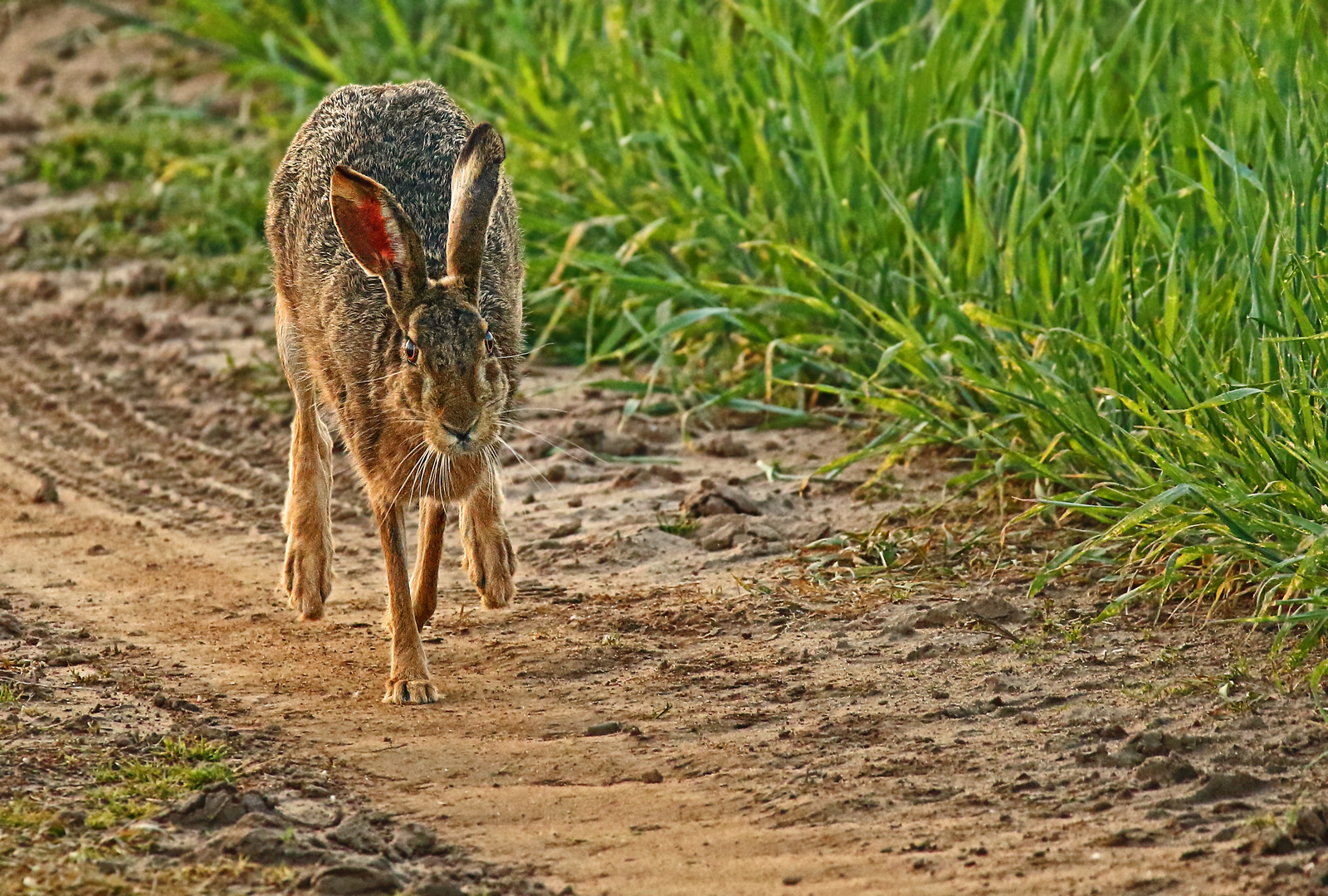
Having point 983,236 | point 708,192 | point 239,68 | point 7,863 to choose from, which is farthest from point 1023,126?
point 239,68

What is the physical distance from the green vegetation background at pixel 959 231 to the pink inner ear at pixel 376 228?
155 cm

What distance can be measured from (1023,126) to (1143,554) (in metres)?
1.71

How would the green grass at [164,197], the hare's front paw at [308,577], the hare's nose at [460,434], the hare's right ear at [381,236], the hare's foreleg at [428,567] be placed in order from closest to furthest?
1. the hare's nose at [460,434]
2. the hare's right ear at [381,236]
3. the hare's foreleg at [428,567]
4. the hare's front paw at [308,577]
5. the green grass at [164,197]

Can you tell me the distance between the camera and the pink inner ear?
4.64m

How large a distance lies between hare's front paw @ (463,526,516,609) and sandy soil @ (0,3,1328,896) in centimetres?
11

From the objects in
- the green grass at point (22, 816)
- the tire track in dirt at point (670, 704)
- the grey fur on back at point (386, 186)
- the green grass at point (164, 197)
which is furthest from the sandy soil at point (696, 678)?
the green grass at point (164, 197)

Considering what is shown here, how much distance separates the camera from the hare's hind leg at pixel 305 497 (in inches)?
209

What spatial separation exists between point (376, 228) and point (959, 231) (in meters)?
2.41

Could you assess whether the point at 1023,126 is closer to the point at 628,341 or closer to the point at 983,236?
the point at 983,236

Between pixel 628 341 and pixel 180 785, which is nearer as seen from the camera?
pixel 180 785

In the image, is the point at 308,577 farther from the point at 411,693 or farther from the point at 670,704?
the point at 670,704

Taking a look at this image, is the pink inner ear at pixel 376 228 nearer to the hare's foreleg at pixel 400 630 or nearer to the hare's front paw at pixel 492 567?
the hare's foreleg at pixel 400 630

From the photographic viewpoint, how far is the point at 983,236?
583 cm

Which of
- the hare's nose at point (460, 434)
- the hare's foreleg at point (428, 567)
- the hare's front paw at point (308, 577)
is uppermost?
the hare's nose at point (460, 434)
